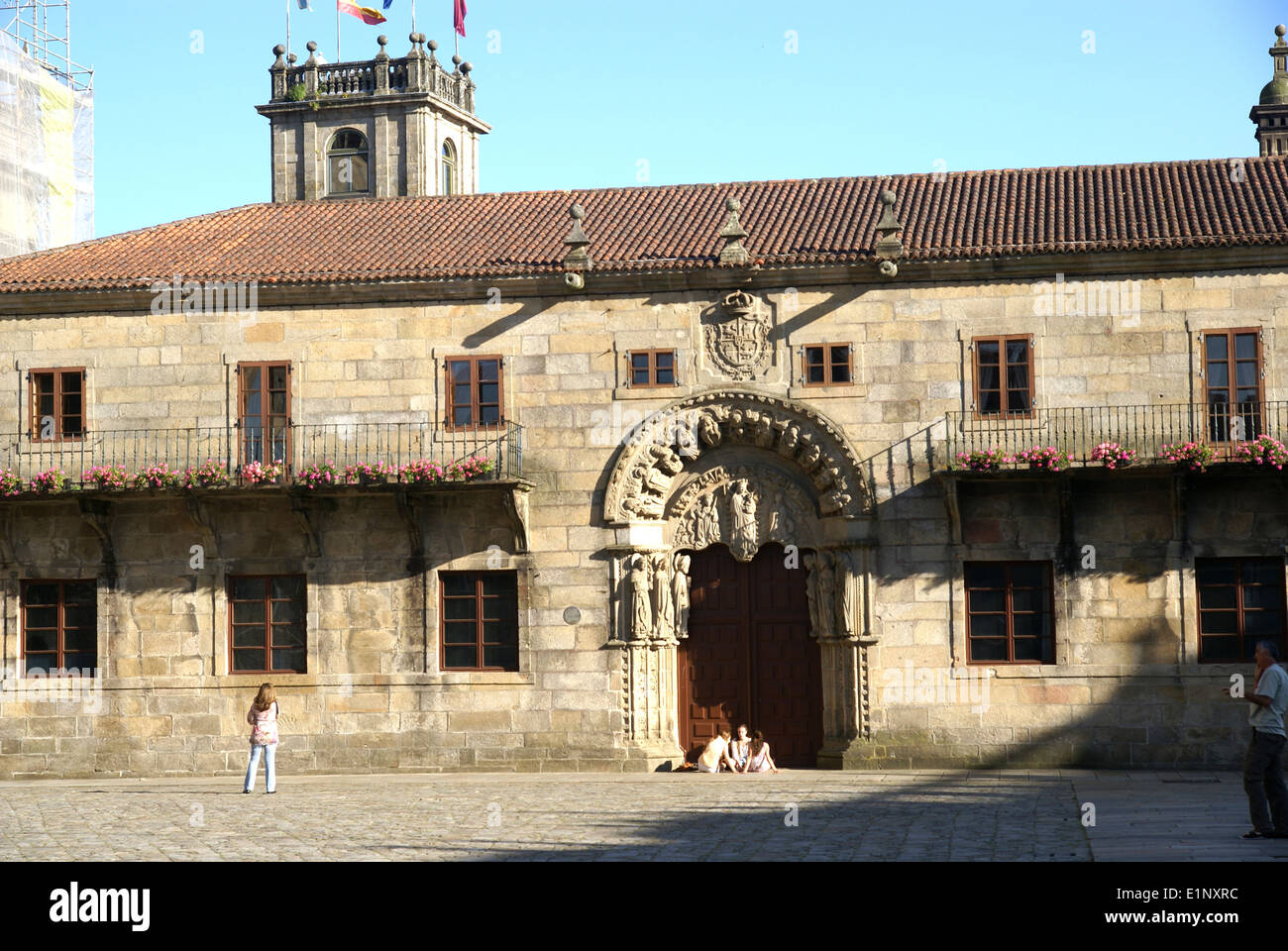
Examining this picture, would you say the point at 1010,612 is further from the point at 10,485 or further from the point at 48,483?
the point at 10,485

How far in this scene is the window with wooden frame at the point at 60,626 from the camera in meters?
27.0

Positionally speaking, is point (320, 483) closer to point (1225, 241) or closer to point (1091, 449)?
point (1091, 449)

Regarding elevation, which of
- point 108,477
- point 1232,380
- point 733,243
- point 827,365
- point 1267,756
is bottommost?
point 1267,756

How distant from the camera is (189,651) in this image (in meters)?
26.7

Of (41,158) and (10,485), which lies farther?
(41,158)

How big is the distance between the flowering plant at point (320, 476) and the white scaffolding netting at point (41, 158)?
61.5 feet

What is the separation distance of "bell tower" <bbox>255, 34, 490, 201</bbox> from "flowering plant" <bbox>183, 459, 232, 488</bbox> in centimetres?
2725

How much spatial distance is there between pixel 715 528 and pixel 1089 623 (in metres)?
5.61

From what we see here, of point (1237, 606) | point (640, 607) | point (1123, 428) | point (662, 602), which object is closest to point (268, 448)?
point (640, 607)

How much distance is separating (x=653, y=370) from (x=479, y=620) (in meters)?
4.55

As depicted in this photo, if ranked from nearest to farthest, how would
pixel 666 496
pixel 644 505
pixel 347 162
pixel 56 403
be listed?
pixel 644 505
pixel 666 496
pixel 56 403
pixel 347 162

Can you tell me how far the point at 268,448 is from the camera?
88.0ft

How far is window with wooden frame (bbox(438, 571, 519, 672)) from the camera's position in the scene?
2633 cm

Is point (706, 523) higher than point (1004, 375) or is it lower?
lower
